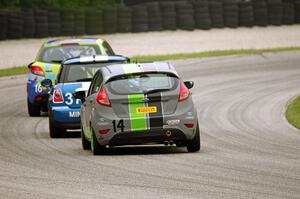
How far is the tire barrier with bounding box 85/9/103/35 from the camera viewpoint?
4688 cm

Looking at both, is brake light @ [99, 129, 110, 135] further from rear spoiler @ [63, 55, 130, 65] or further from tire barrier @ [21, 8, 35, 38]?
tire barrier @ [21, 8, 35, 38]

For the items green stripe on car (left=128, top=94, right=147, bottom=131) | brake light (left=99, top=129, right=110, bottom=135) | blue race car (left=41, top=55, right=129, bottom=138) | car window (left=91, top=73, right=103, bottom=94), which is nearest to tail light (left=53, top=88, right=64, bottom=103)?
blue race car (left=41, top=55, right=129, bottom=138)

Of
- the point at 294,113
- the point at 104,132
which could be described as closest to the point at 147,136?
the point at 104,132

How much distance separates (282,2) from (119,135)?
34.3 m

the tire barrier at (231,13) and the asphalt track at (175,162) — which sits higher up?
the asphalt track at (175,162)

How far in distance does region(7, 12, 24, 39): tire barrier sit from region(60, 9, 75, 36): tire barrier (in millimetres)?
1944

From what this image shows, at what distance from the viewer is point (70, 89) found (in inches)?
750

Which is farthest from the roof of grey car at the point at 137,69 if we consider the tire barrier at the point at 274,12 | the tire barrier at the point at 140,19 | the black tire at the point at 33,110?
the tire barrier at the point at 274,12

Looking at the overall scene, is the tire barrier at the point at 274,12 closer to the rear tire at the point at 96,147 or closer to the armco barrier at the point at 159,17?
the armco barrier at the point at 159,17

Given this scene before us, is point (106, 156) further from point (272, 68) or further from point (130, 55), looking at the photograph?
point (130, 55)

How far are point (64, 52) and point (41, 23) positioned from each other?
21.9m

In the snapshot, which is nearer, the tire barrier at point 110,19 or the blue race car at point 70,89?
the blue race car at point 70,89

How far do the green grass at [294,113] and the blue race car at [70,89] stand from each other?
359 cm

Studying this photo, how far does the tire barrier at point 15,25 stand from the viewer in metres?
43.7
